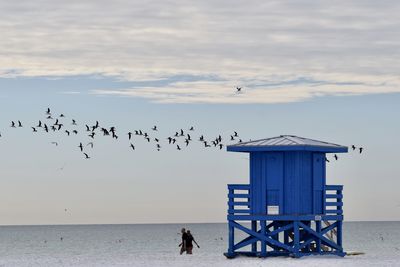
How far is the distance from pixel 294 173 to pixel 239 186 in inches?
94.9

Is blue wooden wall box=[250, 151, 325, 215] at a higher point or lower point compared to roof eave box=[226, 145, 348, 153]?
lower

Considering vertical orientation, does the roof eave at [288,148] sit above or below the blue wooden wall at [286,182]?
above

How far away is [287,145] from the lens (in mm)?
44656

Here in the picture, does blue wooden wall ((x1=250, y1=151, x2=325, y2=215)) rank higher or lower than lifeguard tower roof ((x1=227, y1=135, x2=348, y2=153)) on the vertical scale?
lower

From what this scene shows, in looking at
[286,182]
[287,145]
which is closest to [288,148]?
[287,145]

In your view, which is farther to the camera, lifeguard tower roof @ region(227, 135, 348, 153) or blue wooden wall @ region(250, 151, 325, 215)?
blue wooden wall @ region(250, 151, 325, 215)

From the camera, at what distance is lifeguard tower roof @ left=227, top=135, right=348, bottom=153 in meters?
44.7

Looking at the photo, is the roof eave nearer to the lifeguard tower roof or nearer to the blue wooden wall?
the lifeguard tower roof

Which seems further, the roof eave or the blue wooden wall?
A: the blue wooden wall

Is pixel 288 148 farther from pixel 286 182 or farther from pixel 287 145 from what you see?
pixel 286 182

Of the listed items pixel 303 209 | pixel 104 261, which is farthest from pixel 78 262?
pixel 303 209

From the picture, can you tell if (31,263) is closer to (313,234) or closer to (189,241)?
(189,241)

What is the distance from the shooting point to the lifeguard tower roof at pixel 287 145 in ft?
147

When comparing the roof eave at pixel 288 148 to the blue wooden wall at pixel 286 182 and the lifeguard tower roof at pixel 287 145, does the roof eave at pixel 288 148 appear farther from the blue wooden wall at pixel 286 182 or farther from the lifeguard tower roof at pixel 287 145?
the blue wooden wall at pixel 286 182
